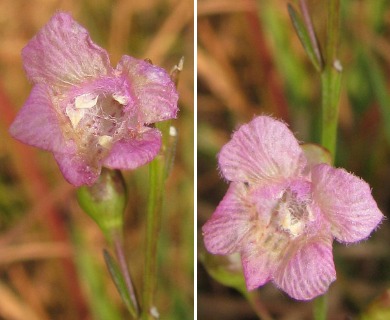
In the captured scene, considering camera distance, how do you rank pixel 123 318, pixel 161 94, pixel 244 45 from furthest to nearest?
pixel 244 45 < pixel 123 318 < pixel 161 94

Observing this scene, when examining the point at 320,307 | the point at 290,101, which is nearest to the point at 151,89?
the point at 320,307

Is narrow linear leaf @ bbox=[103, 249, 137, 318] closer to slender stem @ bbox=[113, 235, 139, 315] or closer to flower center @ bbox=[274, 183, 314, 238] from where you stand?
slender stem @ bbox=[113, 235, 139, 315]

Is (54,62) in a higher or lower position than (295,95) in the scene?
higher

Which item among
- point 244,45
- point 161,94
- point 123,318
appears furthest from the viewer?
point 244,45

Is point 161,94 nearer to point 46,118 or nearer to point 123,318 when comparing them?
point 46,118

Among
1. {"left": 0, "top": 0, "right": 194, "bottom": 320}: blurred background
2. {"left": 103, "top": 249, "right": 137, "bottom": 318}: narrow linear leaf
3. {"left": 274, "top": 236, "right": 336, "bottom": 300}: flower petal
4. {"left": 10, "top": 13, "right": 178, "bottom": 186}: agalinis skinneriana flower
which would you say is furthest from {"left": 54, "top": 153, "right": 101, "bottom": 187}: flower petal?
{"left": 0, "top": 0, "right": 194, "bottom": 320}: blurred background

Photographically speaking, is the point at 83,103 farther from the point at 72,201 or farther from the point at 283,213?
the point at 72,201

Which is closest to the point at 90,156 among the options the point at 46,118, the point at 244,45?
the point at 46,118

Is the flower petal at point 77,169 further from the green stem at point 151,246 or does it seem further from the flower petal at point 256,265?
the flower petal at point 256,265
